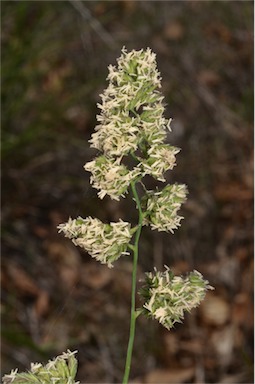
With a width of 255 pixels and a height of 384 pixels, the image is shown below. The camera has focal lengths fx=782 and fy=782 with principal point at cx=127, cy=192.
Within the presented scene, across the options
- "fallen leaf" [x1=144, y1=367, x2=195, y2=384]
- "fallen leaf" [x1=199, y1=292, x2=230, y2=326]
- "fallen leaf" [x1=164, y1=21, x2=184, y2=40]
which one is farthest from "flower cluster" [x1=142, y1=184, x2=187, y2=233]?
"fallen leaf" [x1=164, y1=21, x2=184, y2=40]

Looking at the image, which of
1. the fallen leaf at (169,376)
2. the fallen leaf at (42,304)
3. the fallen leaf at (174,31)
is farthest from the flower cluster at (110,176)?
the fallen leaf at (174,31)

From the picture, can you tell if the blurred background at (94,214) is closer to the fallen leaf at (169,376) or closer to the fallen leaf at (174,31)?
the fallen leaf at (169,376)

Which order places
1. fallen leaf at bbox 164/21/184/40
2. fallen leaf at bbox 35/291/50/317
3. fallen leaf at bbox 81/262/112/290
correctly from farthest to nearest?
fallen leaf at bbox 164/21/184/40, fallen leaf at bbox 81/262/112/290, fallen leaf at bbox 35/291/50/317

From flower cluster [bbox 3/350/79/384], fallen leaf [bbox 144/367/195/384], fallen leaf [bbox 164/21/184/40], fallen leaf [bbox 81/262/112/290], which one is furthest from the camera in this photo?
fallen leaf [bbox 164/21/184/40]

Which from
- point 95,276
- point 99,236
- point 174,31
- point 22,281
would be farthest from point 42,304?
point 99,236

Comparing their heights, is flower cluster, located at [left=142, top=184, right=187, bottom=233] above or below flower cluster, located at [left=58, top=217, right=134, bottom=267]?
above

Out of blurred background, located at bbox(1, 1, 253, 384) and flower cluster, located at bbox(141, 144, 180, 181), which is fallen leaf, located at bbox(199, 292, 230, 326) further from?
flower cluster, located at bbox(141, 144, 180, 181)
